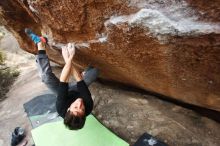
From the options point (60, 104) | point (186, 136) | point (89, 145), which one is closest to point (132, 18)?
point (60, 104)

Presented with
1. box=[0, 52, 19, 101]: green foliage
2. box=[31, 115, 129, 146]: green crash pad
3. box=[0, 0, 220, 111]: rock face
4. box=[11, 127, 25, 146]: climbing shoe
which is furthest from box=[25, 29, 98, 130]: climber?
box=[0, 52, 19, 101]: green foliage

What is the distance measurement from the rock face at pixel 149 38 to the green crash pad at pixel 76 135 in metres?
0.83

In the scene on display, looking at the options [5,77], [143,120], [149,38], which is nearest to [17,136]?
[143,120]

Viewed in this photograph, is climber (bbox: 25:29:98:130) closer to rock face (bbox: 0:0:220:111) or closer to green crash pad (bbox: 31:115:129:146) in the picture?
rock face (bbox: 0:0:220:111)

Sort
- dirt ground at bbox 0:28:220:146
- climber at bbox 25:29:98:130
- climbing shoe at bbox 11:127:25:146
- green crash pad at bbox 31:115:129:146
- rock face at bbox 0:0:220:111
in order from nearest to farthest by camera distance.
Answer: rock face at bbox 0:0:220:111
climber at bbox 25:29:98:130
dirt ground at bbox 0:28:220:146
green crash pad at bbox 31:115:129:146
climbing shoe at bbox 11:127:25:146

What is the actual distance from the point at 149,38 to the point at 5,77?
18.7 ft

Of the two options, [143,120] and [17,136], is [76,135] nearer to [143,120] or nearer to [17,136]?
[143,120]

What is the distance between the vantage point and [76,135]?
5.07 m

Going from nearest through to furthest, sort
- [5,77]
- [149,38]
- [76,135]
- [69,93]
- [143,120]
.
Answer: [149,38]
[69,93]
[143,120]
[76,135]
[5,77]

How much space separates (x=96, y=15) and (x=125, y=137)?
6.25 feet

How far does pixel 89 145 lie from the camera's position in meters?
4.86

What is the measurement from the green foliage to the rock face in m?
3.42

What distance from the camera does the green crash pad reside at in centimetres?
484

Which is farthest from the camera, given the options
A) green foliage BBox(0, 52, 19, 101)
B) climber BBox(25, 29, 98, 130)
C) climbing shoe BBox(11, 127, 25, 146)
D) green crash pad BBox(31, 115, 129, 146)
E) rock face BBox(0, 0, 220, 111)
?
green foliage BBox(0, 52, 19, 101)
